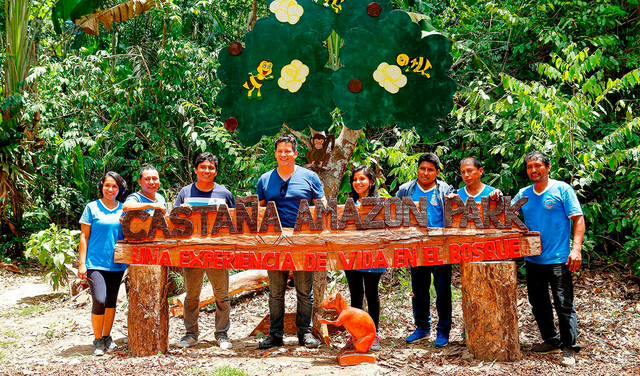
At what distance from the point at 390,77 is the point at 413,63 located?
0.23 m

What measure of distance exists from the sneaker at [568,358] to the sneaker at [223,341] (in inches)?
Answer: 105

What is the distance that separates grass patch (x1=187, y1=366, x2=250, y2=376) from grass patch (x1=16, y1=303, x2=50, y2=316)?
145 inches

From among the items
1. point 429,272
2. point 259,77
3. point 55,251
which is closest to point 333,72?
point 259,77

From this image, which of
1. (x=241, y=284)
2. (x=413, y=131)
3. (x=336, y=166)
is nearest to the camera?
(x=336, y=166)

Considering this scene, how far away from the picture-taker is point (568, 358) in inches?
163

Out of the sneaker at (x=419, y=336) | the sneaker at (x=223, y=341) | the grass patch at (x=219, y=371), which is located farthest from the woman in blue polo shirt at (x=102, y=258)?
the sneaker at (x=419, y=336)

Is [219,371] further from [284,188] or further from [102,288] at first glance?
[284,188]

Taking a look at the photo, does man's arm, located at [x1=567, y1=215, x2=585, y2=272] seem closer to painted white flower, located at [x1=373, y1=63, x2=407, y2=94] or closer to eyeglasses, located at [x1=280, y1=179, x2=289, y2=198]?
painted white flower, located at [x1=373, y1=63, x2=407, y2=94]

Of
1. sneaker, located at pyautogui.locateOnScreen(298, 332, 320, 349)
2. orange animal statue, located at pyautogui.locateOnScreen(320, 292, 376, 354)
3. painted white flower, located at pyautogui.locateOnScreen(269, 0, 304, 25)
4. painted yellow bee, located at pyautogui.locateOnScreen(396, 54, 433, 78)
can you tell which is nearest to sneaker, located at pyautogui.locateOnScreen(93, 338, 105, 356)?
sneaker, located at pyautogui.locateOnScreen(298, 332, 320, 349)

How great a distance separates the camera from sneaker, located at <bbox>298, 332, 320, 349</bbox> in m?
4.58

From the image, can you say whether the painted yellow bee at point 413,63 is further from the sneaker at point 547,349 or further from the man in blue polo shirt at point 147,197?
the sneaker at point 547,349

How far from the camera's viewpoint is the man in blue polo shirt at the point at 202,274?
448 cm

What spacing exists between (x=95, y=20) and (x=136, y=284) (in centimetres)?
569

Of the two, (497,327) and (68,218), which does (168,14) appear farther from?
(497,327)
